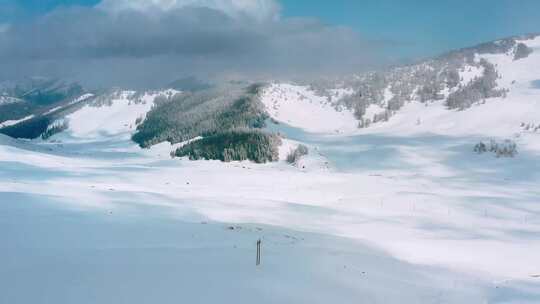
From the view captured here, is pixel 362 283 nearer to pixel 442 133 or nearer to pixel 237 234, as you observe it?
pixel 237 234

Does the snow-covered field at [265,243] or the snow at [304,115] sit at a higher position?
the snow at [304,115]

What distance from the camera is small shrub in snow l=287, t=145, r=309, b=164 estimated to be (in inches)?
4520

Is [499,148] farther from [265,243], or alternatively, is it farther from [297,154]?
[265,243]

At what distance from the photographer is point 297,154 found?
117 m

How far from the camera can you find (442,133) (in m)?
133

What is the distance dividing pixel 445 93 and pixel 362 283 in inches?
7013

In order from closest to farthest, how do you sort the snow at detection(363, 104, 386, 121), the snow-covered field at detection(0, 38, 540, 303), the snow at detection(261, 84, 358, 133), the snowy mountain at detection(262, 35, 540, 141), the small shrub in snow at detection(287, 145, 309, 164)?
the snow-covered field at detection(0, 38, 540, 303)
the small shrub in snow at detection(287, 145, 309, 164)
the snowy mountain at detection(262, 35, 540, 141)
the snow at detection(261, 84, 358, 133)
the snow at detection(363, 104, 386, 121)

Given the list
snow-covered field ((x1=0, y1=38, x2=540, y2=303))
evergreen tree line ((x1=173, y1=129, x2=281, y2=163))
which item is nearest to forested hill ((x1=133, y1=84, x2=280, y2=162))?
evergreen tree line ((x1=173, y1=129, x2=281, y2=163))

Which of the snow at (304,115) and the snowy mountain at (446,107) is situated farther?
the snow at (304,115)

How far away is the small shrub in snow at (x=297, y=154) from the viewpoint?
377ft

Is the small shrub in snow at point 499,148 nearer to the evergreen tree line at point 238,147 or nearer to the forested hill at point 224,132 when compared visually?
the evergreen tree line at point 238,147

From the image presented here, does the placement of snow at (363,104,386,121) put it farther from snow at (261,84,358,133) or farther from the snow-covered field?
the snow-covered field

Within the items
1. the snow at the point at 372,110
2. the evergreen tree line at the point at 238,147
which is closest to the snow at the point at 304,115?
the snow at the point at 372,110

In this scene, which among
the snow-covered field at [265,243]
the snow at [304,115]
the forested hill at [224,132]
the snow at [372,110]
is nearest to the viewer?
the snow-covered field at [265,243]
